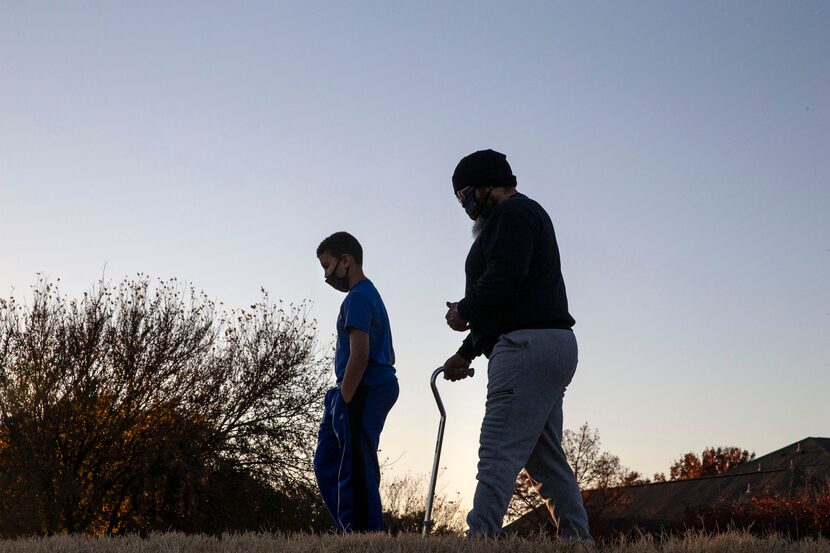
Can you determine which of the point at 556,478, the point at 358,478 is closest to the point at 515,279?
the point at 556,478

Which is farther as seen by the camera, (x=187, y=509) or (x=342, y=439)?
(x=187, y=509)

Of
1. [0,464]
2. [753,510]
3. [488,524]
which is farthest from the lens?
[753,510]

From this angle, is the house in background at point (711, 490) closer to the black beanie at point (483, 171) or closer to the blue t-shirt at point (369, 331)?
the blue t-shirt at point (369, 331)

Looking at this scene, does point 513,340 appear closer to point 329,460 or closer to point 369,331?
point 369,331

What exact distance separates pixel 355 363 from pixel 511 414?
163cm

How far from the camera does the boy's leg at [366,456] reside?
582 centimetres

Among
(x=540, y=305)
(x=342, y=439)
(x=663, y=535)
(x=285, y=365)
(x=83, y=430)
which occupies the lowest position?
(x=663, y=535)

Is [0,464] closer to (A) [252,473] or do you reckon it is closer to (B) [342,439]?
(A) [252,473]

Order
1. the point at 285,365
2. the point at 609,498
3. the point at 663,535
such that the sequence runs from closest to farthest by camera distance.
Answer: the point at 663,535 < the point at 285,365 < the point at 609,498

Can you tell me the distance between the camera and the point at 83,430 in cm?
2281

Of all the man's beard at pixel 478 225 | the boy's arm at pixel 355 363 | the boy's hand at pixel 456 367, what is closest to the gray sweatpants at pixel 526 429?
the boy's hand at pixel 456 367

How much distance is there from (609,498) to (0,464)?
22.4 meters

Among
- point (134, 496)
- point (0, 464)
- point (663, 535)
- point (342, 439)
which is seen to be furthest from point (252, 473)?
point (663, 535)

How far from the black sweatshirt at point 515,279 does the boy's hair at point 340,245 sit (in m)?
1.60
